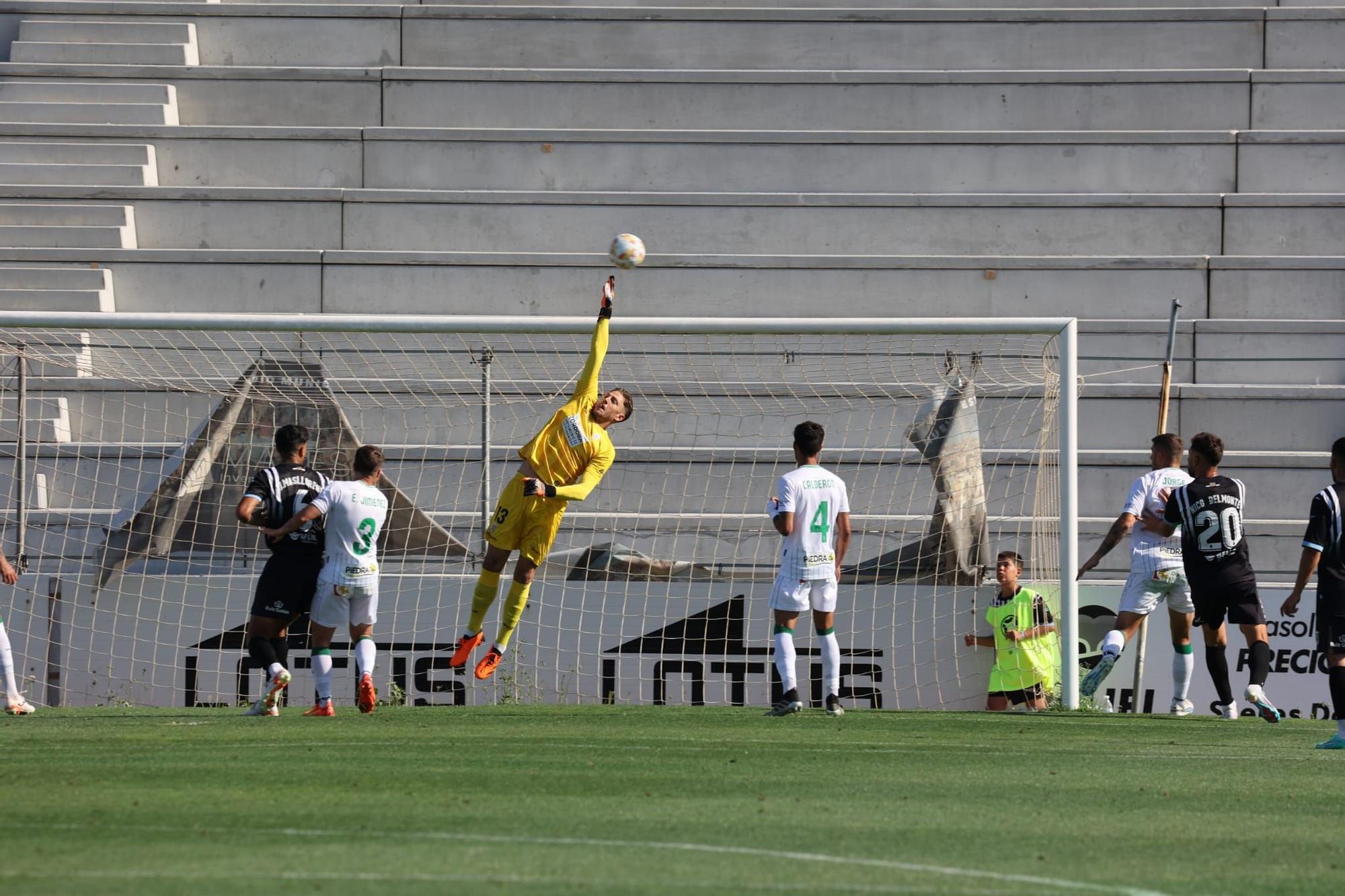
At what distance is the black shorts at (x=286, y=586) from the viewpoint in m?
9.98

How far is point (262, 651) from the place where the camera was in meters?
9.96

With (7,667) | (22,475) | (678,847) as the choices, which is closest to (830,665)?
(678,847)

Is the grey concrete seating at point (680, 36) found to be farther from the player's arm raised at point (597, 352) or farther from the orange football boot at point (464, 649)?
the orange football boot at point (464, 649)

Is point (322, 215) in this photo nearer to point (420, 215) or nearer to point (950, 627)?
point (420, 215)

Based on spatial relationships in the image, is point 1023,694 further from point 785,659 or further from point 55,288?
point 55,288

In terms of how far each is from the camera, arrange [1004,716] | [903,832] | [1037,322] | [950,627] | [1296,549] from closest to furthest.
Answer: [903,832]
[1004,716]
[1037,322]
[950,627]
[1296,549]

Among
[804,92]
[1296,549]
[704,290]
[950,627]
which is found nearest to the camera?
[950,627]

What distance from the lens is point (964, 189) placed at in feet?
57.0

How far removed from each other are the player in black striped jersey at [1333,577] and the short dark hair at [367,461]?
5.56 metres

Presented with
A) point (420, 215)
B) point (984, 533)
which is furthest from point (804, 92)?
point (984, 533)

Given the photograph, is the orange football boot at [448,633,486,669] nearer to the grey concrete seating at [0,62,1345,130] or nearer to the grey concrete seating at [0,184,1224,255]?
the grey concrete seating at [0,184,1224,255]

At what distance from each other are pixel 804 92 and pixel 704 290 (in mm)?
2995

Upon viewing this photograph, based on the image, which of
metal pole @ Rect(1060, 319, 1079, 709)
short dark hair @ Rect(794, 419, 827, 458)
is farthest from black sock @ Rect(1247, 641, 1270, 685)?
short dark hair @ Rect(794, 419, 827, 458)

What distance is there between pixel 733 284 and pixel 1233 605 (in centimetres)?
710
